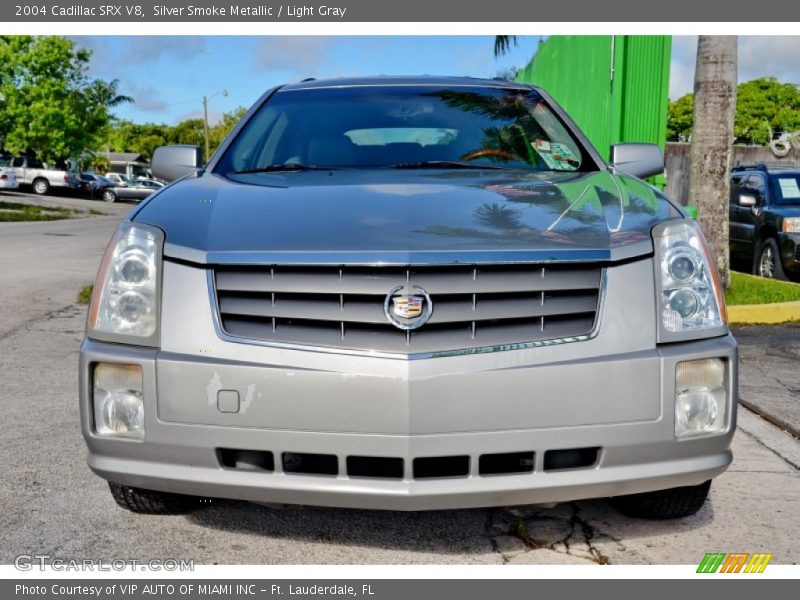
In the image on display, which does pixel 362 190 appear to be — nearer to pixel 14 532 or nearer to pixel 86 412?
pixel 86 412

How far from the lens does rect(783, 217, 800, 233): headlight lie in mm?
11391

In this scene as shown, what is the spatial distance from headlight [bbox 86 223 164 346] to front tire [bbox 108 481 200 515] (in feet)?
1.90

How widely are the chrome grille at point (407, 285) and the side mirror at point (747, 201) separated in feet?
34.3

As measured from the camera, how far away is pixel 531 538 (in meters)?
3.04

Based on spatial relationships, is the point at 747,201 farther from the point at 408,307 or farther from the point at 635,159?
the point at 408,307

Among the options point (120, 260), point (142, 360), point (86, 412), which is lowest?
point (86, 412)

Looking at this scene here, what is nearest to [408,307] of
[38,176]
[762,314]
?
[762,314]

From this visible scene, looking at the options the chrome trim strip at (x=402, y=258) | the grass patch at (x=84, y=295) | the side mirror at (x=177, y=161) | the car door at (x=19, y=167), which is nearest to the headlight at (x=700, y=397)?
the chrome trim strip at (x=402, y=258)

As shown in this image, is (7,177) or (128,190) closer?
(7,177)

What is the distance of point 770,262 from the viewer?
11930mm

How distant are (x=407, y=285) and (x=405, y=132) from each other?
5.48 ft

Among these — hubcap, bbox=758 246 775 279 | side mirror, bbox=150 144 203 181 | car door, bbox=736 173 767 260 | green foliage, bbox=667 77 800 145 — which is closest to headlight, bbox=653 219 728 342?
side mirror, bbox=150 144 203 181
